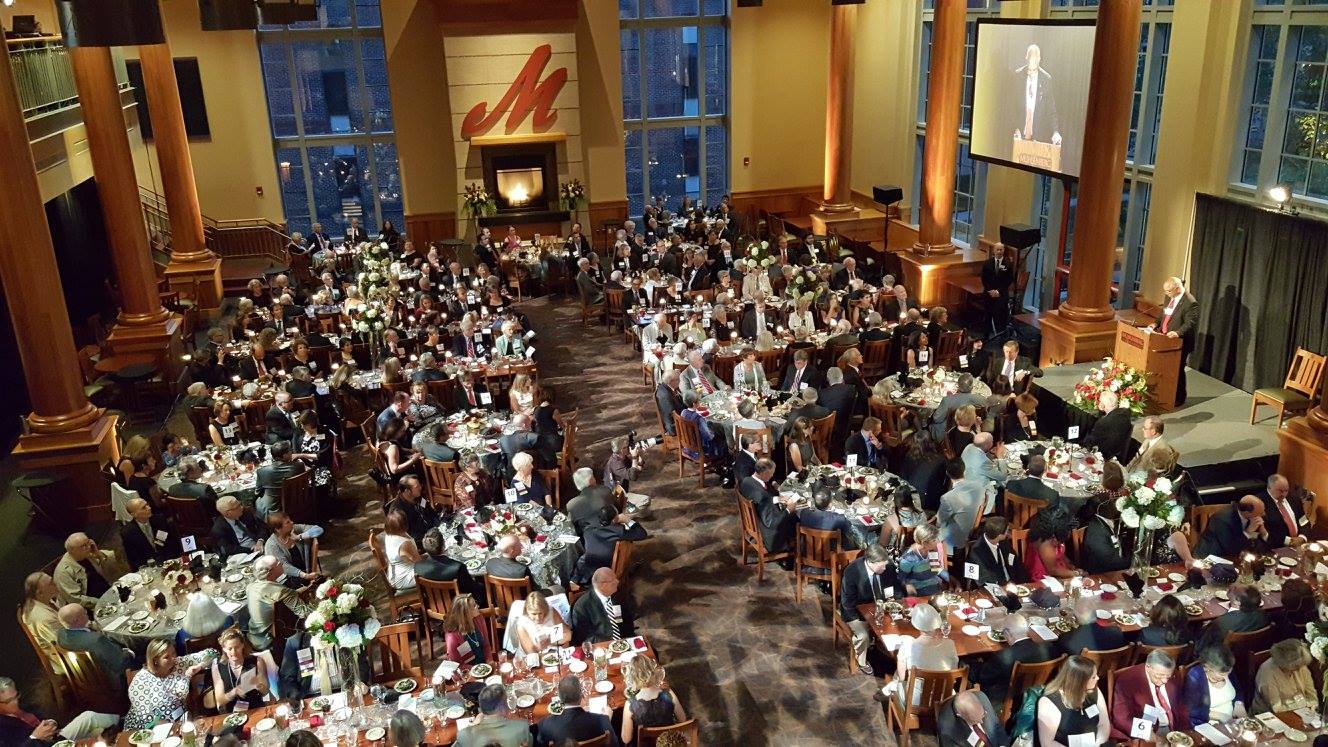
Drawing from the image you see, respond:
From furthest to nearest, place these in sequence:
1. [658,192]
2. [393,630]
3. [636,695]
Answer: [658,192]
[393,630]
[636,695]

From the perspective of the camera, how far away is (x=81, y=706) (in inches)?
284

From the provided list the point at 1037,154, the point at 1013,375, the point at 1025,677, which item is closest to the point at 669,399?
the point at 1013,375

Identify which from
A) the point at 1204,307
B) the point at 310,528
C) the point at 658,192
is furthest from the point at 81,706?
the point at 658,192

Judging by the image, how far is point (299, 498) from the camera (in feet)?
31.8

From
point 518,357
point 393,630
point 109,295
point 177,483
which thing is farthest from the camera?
point 109,295

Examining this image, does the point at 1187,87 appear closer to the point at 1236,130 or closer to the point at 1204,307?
the point at 1236,130

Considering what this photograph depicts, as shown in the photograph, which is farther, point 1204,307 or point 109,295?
point 109,295

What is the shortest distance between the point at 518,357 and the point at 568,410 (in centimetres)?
96

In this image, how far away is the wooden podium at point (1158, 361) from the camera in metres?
11.0

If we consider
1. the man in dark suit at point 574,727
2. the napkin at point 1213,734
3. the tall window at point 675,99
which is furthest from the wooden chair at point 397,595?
the tall window at point 675,99

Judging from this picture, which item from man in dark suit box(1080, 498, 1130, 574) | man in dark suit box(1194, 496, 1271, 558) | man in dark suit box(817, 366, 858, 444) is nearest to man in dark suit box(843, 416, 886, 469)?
man in dark suit box(817, 366, 858, 444)

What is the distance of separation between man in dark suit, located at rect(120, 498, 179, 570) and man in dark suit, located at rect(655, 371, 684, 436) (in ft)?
16.5

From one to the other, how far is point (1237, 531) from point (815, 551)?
10.7 feet

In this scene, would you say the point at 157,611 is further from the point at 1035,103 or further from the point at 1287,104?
the point at 1035,103
